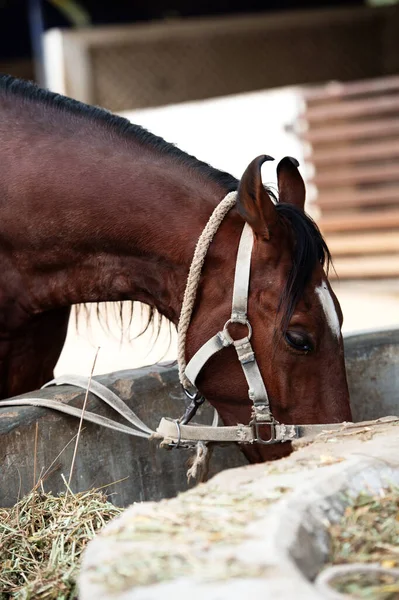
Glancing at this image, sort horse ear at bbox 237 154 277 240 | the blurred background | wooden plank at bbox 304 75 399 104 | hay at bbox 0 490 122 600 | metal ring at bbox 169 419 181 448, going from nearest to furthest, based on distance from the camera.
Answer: hay at bbox 0 490 122 600 → horse ear at bbox 237 154 277 240 → metal ring at bbox 169 419 181 448 → the blurred background → wooden plank at bbox 304 75 399 104

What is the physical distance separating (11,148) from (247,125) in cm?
757

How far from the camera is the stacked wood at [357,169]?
980 cm

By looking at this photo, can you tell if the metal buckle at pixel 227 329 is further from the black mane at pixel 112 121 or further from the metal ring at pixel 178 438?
the black mane at pixel 112 121

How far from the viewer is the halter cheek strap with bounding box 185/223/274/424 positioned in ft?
8.52

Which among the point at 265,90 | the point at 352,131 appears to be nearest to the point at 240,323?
the point at 265,90

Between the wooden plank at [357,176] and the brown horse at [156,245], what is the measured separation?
7218mm

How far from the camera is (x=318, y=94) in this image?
10.1 metres

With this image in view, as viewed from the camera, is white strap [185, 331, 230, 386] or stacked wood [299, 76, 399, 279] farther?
stacked wood [299, 76, 399, 279]

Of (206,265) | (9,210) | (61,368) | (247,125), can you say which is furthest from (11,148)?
(247,125)

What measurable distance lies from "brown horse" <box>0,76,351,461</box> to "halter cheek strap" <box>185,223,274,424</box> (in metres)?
0.03

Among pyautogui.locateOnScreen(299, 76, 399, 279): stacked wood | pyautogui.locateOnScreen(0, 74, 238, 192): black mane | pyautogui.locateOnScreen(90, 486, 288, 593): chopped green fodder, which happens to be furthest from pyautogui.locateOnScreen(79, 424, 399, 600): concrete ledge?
pyautogui.locateOnScreen(299, 76, 399, 279): stacked wood

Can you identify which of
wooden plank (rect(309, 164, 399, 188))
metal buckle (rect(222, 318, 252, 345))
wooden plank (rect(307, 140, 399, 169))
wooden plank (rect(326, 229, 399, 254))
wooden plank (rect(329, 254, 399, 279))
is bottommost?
metal buckle (rect(222, 318, 252, 345))

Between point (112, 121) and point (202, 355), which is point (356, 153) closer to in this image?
point (112, 121)

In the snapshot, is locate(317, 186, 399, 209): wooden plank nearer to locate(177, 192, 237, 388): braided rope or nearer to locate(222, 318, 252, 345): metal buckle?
locate(177, 192, 237, 388): braided rope
